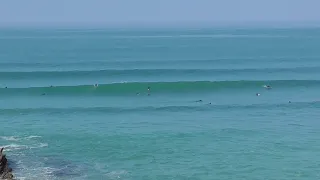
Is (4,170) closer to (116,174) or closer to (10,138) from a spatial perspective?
(116,174)

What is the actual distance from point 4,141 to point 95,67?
4521 centimetres

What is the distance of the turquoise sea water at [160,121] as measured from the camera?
30391 millimetres

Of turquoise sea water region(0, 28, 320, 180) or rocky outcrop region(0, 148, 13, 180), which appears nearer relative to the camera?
rocky outcrop region(0, 148, 13, 180)

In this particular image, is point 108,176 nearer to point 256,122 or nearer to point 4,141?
point 4,141

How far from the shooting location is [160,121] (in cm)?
4212

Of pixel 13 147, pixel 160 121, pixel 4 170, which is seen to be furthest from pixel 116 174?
pixel 160 121

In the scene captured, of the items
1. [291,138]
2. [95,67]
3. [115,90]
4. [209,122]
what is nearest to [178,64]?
[95,67]

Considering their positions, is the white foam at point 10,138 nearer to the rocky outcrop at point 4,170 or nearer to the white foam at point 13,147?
the white foam at point 13,147

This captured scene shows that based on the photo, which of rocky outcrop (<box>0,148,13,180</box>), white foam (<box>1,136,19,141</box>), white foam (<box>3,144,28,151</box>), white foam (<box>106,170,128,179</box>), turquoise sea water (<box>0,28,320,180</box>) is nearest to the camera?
rocky outcrop (<box>0,148,13,180</box>)

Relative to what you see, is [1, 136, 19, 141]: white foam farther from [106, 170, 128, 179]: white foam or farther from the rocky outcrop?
[106, 170, 128, 179]: white foam

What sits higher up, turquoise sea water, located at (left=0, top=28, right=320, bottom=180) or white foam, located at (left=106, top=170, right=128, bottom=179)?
turquoise sea water, located at (left=0, top=28, right=320, bottom=180)

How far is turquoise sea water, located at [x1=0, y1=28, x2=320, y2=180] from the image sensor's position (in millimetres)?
30391

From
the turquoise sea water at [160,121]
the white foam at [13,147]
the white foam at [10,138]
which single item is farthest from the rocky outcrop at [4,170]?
the white foam at [10,138]

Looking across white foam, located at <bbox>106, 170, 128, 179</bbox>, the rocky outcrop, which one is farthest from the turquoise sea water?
the rocky outcrop
